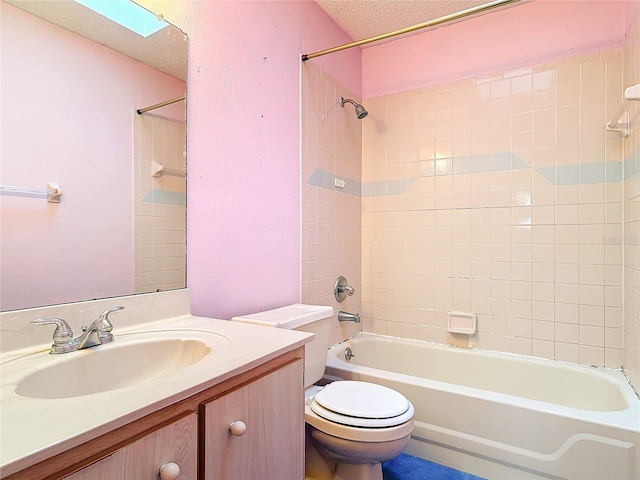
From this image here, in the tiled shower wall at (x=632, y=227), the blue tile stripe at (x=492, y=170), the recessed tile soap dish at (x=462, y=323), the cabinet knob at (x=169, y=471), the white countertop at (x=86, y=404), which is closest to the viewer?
the white countertop at (x=86, y=404)

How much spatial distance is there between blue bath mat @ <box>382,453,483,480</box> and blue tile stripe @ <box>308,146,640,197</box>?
1.53 meters

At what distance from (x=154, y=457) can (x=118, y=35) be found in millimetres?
1216

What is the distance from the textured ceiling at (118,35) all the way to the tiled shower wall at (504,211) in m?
1.61


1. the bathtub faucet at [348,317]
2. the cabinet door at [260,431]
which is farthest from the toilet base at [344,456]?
the bathtub faucet at [348,317]

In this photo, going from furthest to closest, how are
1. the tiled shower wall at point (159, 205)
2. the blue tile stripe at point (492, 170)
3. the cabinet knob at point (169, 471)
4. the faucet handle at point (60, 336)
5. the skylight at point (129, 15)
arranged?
the blue tile stripe at point (492, 170) < the tiled shower wall at point (159, 205) < the skylight at point (129, 15) < the faucet handle at point (60, 336) < the cabinet knob at point (169, 471)

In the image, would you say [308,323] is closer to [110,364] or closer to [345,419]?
[345,419]

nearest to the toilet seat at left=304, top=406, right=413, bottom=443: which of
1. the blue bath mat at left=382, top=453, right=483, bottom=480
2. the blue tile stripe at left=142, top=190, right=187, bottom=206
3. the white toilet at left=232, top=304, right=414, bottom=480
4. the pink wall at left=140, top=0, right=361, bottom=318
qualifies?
the white toilet at left=232, top=304, right=414, bottom=480

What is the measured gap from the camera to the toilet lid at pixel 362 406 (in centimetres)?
130

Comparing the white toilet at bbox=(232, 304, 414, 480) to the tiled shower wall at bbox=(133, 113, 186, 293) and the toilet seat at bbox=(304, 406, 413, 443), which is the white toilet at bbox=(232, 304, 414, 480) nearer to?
the toilet seat at bbox=(304, 406, 413, 443)

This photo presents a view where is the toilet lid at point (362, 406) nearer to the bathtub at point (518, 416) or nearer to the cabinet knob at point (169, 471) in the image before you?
the bathtub at point (518, 416)

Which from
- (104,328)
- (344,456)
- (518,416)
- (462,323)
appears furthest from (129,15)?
(462,323)

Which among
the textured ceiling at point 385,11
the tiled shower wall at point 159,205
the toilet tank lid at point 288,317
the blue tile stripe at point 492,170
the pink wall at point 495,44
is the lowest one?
the toilet tank lid at point 288,317

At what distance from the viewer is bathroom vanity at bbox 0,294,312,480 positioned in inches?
19.7

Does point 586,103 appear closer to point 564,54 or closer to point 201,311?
point 564,54
